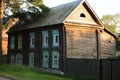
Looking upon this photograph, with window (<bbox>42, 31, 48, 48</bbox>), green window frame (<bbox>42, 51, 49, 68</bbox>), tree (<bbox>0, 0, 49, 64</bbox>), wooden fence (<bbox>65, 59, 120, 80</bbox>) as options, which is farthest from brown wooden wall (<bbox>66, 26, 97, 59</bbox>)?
tree (<bbox>0, 0, 49, 64</bbox>)

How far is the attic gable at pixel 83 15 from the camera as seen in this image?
3647cm

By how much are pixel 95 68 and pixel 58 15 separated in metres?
13.1

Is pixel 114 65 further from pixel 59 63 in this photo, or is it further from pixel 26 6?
pixel 26 6

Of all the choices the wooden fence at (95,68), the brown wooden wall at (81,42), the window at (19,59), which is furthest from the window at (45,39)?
the window at (19,59)

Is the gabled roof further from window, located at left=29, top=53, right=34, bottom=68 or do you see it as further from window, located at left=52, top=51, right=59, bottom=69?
window, located at left=29, top=53, right=34, bottom=68

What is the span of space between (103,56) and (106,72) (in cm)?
1570

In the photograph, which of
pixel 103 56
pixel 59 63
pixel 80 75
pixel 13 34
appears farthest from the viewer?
pixel 13 34

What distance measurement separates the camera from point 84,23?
123ft

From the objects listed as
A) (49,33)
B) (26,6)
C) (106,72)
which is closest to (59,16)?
(49,33)

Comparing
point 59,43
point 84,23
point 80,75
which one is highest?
point 84,23

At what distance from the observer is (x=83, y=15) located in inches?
1489

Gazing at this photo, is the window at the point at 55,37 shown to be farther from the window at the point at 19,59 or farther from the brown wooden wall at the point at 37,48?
the window at the point at 19,59

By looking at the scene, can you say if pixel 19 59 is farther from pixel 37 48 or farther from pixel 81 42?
pixel 81 42

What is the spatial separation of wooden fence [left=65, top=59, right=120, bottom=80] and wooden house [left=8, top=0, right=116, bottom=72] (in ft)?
9.65
